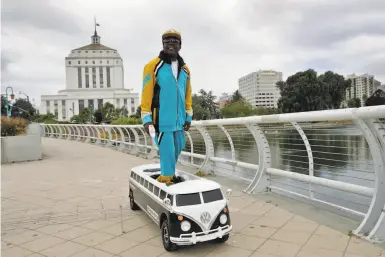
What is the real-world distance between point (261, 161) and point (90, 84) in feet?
372

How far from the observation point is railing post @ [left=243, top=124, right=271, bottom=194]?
17.1ft

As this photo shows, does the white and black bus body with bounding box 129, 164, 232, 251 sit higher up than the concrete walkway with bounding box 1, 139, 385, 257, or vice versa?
the white and black bus body with bounding box 129, 164, 232, 251

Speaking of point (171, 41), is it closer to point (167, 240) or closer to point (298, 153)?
point (167, 240)

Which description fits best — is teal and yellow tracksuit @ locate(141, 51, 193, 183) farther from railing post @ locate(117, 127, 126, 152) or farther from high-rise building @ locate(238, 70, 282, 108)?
high-rise building @ locate(238, 70, 282, 108)

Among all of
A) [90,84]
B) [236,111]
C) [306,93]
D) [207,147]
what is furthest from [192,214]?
[90,84]

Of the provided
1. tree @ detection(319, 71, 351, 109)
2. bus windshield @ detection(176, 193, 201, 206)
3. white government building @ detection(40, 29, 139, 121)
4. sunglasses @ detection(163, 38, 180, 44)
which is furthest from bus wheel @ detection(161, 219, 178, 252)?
white government building @ detection(40, 29, 139, 121)

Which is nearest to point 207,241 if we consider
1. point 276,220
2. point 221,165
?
point 276,220

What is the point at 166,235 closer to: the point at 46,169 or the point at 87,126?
the point at 46,169

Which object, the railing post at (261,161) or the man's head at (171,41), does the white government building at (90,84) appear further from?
the man's head at (171,41)

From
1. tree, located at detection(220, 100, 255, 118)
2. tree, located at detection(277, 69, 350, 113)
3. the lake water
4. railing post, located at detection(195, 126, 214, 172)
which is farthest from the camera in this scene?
tree, located at detection(220, 100, 255, 118)

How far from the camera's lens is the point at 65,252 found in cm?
337

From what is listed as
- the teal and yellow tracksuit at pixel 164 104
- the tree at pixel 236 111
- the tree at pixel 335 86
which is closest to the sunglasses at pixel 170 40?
the teal and yellow tracksuit at pixel 164 104

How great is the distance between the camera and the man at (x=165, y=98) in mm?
3895

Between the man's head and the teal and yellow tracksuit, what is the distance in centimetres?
7
